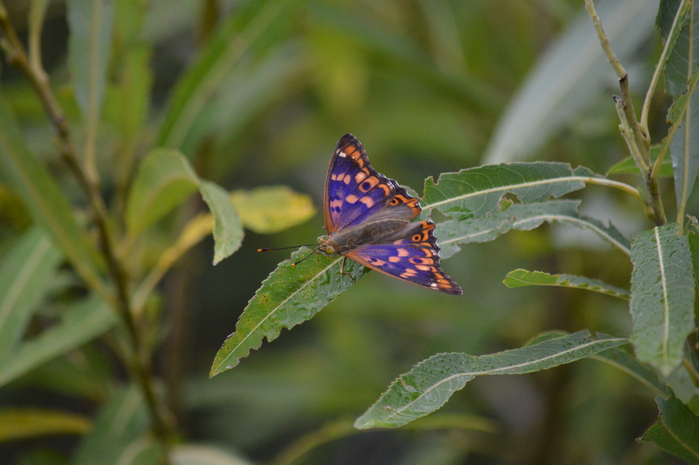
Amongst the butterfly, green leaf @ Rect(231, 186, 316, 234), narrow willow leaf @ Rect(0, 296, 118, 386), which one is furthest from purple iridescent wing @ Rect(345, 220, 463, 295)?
narrow willow leaf @ Rect(0, 296, 118, 386)

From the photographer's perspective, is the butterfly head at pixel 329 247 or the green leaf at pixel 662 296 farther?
the butterfly head at pixel 329 247

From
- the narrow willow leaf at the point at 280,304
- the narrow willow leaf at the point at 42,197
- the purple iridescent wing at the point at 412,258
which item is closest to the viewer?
the narrow willow leaf at the point at 280,304

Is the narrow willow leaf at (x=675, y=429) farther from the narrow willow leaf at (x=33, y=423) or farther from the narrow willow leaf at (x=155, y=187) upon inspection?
the narrow willow leaf at (x=33, y=423)

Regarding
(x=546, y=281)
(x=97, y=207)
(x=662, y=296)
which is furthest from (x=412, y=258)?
(x=97, y=207)

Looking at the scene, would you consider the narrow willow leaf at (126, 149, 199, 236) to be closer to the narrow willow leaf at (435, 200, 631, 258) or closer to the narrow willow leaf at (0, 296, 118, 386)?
the narrow willow leaf at (0, 296, 118, 386)

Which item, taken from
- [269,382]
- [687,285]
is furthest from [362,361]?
[687,285]

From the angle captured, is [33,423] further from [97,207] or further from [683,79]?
[683,79]

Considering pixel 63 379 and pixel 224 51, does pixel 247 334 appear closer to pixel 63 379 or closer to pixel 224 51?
pixel 224 51

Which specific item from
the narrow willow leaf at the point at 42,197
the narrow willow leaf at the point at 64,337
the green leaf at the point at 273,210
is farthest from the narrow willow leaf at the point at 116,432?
the green leaf at the point at 273,210
